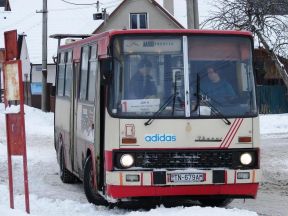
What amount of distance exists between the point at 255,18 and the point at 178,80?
2437 centimetres

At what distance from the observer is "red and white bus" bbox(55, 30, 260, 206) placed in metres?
10.2

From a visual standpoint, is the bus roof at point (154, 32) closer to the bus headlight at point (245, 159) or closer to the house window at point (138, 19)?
the bus headlight at point (245, 159)

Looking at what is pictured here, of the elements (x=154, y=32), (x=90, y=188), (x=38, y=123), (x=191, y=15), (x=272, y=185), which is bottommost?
(x=272, y=185)

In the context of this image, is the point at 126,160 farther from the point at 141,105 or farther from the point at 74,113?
the point at 74,113

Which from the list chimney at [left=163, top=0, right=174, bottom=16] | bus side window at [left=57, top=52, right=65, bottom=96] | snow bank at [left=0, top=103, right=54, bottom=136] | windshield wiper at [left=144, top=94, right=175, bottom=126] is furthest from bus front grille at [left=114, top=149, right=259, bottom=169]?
chimney at [left=163, top=0, right=174, bottom=16]

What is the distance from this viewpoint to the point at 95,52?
37.8 ft

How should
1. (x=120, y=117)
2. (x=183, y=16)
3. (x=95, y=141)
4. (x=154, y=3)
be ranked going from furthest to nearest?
(x=183, y=16)
(x=154, y=3)
(x=95, y=141)
(x=120, y=117)

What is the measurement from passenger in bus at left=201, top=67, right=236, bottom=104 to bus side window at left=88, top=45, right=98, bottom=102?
73.3 inches

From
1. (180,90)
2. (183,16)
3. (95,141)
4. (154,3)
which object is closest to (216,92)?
(180,90)

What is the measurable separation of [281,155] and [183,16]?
39.2m

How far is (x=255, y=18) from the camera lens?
34.0 m

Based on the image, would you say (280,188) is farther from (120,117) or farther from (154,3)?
(154,3)

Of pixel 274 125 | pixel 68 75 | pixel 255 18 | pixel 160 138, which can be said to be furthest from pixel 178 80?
pixel 255 18

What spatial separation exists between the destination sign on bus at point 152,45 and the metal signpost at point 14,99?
5.02 ft
